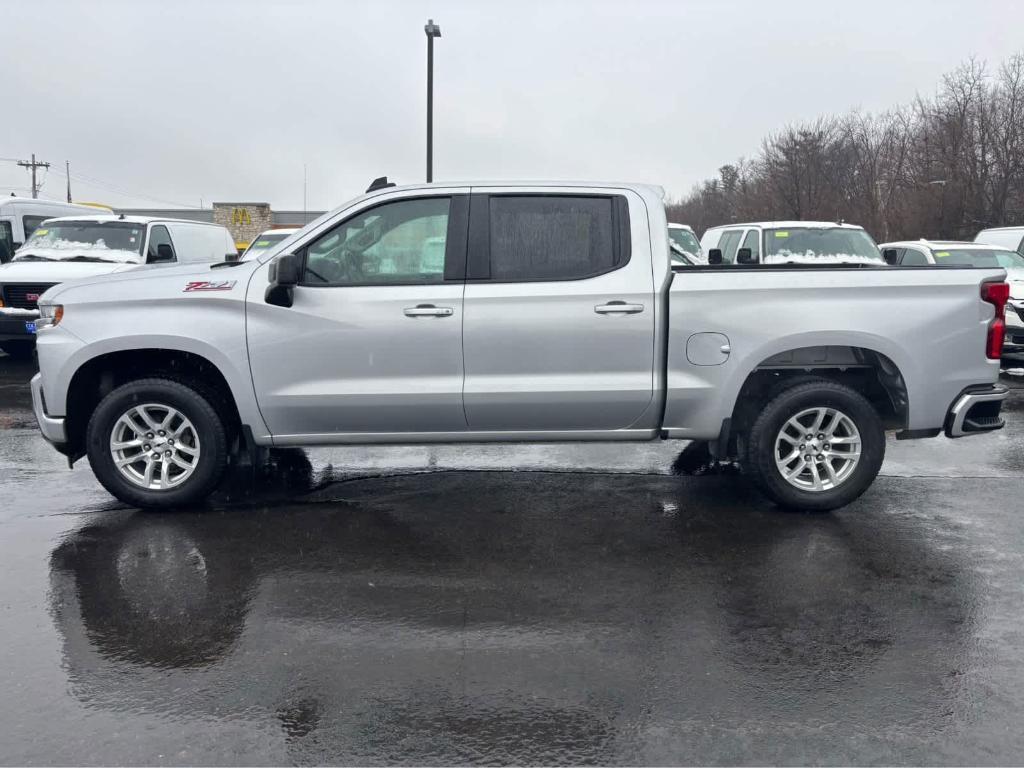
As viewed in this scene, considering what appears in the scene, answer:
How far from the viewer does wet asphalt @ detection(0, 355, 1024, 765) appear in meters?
3.31

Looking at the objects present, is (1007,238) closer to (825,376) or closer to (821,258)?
(821,258)

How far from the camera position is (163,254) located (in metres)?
14.3

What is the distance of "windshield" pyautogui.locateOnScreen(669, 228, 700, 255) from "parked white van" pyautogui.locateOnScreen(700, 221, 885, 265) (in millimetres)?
2123

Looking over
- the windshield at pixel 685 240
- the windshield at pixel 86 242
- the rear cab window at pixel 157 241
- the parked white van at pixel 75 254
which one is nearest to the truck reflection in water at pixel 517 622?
the parked white van at pixel 75 254

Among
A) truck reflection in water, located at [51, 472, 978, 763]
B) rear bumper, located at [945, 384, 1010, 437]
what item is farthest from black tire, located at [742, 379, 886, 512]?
rear bumper, located at [945, 384, 1010, 437]

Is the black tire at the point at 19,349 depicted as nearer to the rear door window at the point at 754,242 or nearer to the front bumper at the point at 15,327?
the front bumper at the point at 15,327

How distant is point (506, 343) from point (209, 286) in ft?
6.08

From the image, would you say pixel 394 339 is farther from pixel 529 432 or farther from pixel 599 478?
pixel 599 478

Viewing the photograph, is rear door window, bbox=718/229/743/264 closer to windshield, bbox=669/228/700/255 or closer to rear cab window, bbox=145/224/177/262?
windshield, bbox=669/228/700/255

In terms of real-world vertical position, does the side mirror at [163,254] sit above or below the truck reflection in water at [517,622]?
above

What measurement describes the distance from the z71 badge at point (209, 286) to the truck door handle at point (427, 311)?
1.09m

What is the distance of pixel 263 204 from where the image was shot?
46031 millimetres

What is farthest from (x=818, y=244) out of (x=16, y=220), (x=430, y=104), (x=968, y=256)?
(x=16, y=220)

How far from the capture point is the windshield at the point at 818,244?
43.2 feet
